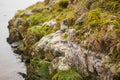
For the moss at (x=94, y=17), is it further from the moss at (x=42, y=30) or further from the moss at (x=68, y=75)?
the moss at (x=42, y=30)

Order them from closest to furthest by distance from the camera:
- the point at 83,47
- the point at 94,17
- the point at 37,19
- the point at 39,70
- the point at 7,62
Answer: the point at 83,47, the point at 94,17, the point at 39,70, the point at 7,62, the point at 37,19

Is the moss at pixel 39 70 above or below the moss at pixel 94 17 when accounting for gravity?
below

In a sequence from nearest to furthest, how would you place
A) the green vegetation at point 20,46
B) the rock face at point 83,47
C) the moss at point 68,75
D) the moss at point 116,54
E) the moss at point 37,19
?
1. the moss at point 116,54
2. the rock face at point 83,47
3. the moss at point 68,75
4. the moss at point 37,19
5. the green vegetation at point 20,46

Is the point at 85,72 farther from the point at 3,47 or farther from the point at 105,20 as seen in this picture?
the point at 3,47

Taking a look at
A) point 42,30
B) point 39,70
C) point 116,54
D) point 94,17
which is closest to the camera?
point 116,54

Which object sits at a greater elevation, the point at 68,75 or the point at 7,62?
the point at 68,75

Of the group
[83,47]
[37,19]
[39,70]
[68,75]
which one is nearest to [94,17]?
[83,47]

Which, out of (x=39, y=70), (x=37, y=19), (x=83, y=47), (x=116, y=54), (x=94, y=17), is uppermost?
(x=94, y=17)

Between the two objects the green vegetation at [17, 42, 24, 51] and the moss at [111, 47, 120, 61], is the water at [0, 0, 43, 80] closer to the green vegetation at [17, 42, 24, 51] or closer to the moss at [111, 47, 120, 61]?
the green vegetation at [17, 42, 24, 51]

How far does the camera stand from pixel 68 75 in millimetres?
13867

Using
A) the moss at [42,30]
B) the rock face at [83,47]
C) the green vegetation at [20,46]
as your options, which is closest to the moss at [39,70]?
the rock face at [83,47]

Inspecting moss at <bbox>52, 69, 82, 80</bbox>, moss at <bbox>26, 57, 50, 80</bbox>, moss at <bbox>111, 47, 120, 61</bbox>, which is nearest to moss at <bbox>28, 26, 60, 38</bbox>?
moss at <bbox>26, 57, 50, 80</bbox>

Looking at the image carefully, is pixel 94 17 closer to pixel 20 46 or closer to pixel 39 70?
pixel 39 70

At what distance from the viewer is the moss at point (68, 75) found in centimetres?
1366
